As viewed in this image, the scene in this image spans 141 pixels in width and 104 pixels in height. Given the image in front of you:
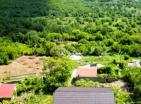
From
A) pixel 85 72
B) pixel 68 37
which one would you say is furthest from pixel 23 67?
pixel 68 37

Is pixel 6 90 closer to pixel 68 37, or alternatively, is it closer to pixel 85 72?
pixel 85 72

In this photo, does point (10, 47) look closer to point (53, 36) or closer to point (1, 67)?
point (1, 67)

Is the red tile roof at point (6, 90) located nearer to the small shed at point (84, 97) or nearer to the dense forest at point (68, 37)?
the dense forest at point (68, 37)

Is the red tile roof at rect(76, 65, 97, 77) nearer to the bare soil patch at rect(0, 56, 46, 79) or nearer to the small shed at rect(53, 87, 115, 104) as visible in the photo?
the bare soil patch at rect(0, 56, 46, 79)

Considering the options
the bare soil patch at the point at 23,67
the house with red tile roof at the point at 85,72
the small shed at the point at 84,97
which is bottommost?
the bare soil patch at the point at 23,67

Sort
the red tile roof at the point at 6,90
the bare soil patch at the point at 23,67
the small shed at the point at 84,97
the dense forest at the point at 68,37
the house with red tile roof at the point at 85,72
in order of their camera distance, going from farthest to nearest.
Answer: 1. the bare soil patch at the point at 23,67
2. the dense forest at the point at 68,37
3. the house with red tile roof at the point at 85,72
4. the red tile roof at the point at 6,90
5. the small shed at the point at 84,97

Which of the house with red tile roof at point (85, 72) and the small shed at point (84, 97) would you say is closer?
the small shed at point (84, 97)

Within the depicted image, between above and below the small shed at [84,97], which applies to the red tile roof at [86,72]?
below

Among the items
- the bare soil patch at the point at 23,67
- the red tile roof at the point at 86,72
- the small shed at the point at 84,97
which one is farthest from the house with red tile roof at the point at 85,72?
the small shed at the point at 84,97
